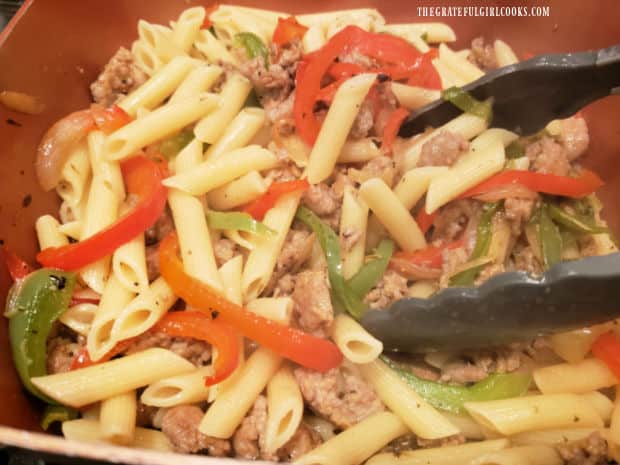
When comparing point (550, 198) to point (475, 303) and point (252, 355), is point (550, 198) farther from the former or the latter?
point (252, 355)

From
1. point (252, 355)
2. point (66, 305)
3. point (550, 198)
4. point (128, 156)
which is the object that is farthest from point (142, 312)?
point (550, 198)

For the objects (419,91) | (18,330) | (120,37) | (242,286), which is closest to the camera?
(18,330)

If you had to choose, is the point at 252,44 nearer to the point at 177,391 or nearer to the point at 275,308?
the point at 275,308

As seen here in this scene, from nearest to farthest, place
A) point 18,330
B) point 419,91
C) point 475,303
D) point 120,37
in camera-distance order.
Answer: point 475,303 < point 18,330 < point 419,91 < point 120,37

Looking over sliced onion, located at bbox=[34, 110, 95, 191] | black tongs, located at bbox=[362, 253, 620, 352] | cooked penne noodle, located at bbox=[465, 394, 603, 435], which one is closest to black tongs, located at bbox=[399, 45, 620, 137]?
black tongs, located at bbox=[362, 253, 620, 352]

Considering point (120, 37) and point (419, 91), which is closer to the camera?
point (419, 91)

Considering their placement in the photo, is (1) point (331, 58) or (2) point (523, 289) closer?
(2) point (523, 289)

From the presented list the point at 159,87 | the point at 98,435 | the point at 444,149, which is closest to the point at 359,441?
the point at 98,435
